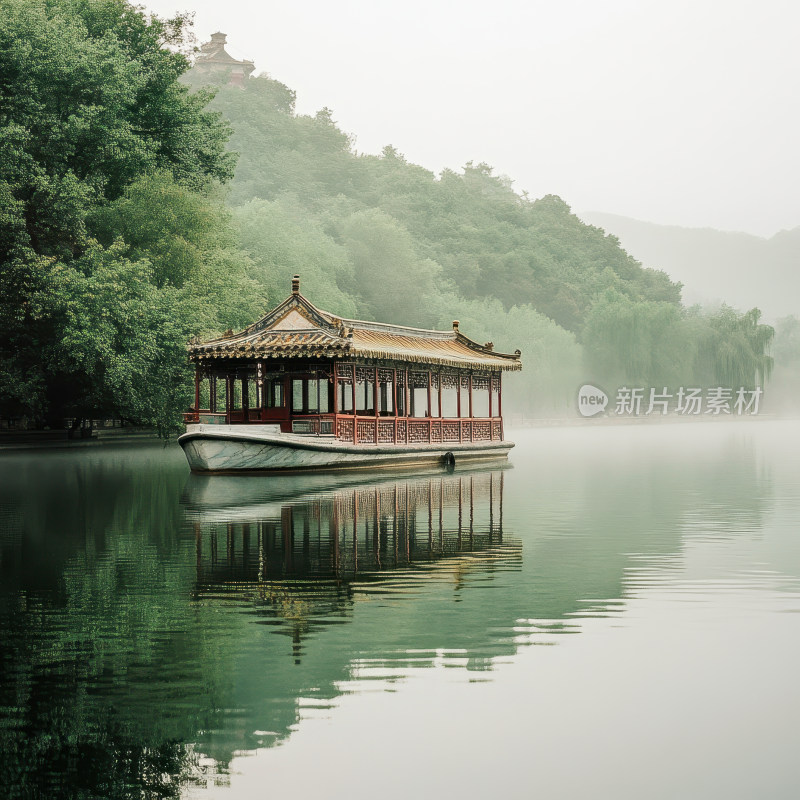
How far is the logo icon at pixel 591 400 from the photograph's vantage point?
7712cm

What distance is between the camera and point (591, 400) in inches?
3056

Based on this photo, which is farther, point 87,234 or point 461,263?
point 461,263

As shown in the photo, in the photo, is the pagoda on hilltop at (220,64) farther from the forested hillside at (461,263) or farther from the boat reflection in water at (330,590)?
the boat reflection in water at (330,590)

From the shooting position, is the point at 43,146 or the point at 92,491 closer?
the point at 92,491

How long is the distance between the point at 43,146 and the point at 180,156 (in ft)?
23.9

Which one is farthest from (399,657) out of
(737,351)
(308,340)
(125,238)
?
(737,351)

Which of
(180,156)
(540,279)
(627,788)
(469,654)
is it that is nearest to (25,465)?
(180,156)

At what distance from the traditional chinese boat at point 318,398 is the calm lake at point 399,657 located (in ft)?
32.3

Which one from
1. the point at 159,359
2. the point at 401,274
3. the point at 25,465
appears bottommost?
the point at 25,465

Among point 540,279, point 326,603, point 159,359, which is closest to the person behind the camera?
point 326,603

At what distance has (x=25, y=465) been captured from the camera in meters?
29.9

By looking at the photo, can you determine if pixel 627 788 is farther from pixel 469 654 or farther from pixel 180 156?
pixel 180 156

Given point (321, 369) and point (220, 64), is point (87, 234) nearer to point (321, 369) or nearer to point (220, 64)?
point (321, 369)

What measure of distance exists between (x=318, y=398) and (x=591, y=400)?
51.4 m
